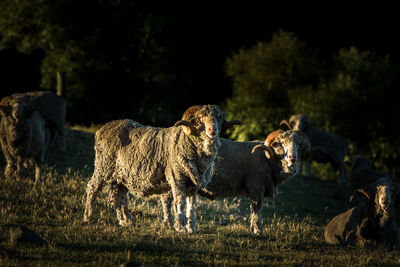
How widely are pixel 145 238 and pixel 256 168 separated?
11.5ft

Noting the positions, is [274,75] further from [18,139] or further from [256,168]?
[256,168]

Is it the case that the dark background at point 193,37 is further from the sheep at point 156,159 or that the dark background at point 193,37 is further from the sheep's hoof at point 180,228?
the sheep's hoof at point 180,228

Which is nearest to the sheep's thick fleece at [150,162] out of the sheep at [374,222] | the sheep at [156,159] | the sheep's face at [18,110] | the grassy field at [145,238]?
the sheep at [156,159]

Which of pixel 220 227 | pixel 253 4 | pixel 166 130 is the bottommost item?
pixel 220 227

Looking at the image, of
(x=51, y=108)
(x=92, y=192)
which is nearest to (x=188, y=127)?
(x=92, y=192)

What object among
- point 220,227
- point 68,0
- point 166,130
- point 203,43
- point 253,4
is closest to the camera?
point 166,130

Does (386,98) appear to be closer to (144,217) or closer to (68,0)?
(68,0)

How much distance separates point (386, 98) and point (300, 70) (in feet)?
17.8

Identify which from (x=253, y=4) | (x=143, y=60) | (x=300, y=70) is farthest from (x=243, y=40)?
(x=143, y=60)

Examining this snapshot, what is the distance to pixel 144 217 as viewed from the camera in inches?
462

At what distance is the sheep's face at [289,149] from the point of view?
10.6m

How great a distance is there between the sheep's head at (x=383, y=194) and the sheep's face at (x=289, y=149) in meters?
1.82

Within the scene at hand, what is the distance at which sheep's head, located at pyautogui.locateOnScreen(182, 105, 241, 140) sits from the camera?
9117mm

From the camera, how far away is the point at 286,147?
423 inches
